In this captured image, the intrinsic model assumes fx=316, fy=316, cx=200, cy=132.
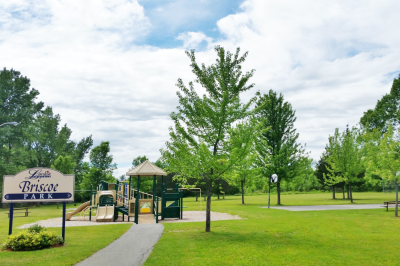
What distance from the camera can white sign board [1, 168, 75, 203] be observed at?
12.1m

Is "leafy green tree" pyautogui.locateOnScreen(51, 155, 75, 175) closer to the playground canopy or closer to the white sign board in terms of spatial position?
the playground canopy

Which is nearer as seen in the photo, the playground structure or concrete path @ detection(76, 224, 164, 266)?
concrete path @ detection(76, 224, 164, 266)

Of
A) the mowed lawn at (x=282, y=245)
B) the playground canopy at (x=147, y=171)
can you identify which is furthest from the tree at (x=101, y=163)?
the mowed lawn at (x=282, y=245)

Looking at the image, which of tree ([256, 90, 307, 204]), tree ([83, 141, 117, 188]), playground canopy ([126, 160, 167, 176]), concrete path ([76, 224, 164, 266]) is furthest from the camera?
tree ([83, 141, 117, 188])

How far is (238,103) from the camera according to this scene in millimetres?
15297

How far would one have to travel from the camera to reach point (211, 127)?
49.4 ft

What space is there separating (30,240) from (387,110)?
48942 millimetres

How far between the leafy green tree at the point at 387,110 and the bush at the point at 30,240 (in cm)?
4341

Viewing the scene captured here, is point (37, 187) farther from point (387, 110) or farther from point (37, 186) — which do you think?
point (387, 110)

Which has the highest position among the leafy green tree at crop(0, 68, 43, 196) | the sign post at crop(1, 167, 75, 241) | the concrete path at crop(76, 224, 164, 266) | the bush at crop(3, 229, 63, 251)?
the leafy green tree at crop(0, 68, 43, 196)

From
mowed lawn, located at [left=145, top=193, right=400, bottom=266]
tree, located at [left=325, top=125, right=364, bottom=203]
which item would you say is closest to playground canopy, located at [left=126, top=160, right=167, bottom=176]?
mowed lawn, located at [left=145, top=193, right=400, bottom=266]

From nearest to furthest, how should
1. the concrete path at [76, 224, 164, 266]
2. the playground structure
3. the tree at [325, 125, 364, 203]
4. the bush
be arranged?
the concrete path at [76, 224, 164, 266], the bush, the playground structure, the tree at [325, 125, 364, 203]

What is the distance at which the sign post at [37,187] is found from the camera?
478 inches

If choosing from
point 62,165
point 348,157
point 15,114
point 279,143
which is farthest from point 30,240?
point 15,114
